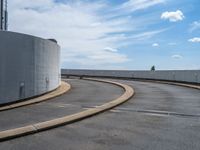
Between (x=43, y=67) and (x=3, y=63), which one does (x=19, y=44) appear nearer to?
(x=3, y=63)

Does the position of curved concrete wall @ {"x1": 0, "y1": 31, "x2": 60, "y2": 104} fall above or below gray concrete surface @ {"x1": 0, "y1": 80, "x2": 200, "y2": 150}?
above

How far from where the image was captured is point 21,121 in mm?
10422

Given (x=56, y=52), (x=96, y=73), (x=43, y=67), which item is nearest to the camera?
(x=43, y=67)

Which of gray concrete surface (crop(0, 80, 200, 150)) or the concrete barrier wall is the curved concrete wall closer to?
gray concrete surface (crop(0, 80, 200, 150))

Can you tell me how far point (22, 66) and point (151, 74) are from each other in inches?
1037

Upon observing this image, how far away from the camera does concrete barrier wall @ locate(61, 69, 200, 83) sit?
3203 cm

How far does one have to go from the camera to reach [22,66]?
1577cm

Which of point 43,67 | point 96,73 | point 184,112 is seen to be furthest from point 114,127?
point 96,73

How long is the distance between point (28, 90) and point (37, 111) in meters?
3.95

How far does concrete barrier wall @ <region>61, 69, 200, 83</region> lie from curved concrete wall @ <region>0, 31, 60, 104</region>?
16.4m

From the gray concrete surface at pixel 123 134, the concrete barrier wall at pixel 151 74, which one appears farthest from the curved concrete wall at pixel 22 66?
the concrete barrier wall at pixel 151 74

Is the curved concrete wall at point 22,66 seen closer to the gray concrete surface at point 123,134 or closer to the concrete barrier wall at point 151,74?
the gray concrete surface at point 123,134

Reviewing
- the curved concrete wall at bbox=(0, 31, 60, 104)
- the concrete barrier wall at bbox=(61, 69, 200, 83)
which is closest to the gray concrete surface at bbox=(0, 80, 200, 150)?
the curved concrete wall at bbox=(0, 31, 60, 104)

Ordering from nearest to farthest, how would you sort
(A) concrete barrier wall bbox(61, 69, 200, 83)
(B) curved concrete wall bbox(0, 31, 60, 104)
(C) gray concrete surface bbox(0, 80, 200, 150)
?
1. (C) gray concrete surface bbox(0, 80, 200, 150)
2. (B) curved concrete wall bbox(0, 31, 60, 104)
3. (A) concrete barrier wall bbox(61, 69, 200, 83)
